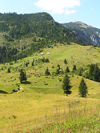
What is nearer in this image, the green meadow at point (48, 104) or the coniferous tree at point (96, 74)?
A: the green meadow at point (48, 104)

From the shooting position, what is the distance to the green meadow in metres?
12.4

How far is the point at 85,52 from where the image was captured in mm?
189750

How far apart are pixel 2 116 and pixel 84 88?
142 feet

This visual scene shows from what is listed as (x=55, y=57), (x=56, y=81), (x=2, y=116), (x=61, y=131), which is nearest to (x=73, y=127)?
(x=61, y=131)

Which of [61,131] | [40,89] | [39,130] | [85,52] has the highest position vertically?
[85,52]

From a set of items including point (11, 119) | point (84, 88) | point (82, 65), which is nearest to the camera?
point (11, 119)

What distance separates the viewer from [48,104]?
1266 inches

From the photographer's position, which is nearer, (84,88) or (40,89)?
(84,88)

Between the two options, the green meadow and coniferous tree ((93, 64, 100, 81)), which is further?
coniferous tree ((93, 64, 100, 81))

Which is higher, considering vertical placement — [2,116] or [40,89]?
[2,116]

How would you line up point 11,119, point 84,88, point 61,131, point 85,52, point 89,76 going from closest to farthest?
1. point 61,131
2. point 11,119
3. point 84,88
4. point 89,76
5. point 85,52

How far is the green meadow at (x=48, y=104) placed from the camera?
1235 cm

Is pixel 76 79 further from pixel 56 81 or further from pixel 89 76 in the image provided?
pixel 89 76

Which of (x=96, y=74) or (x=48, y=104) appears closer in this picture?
(x=48, y=104)
